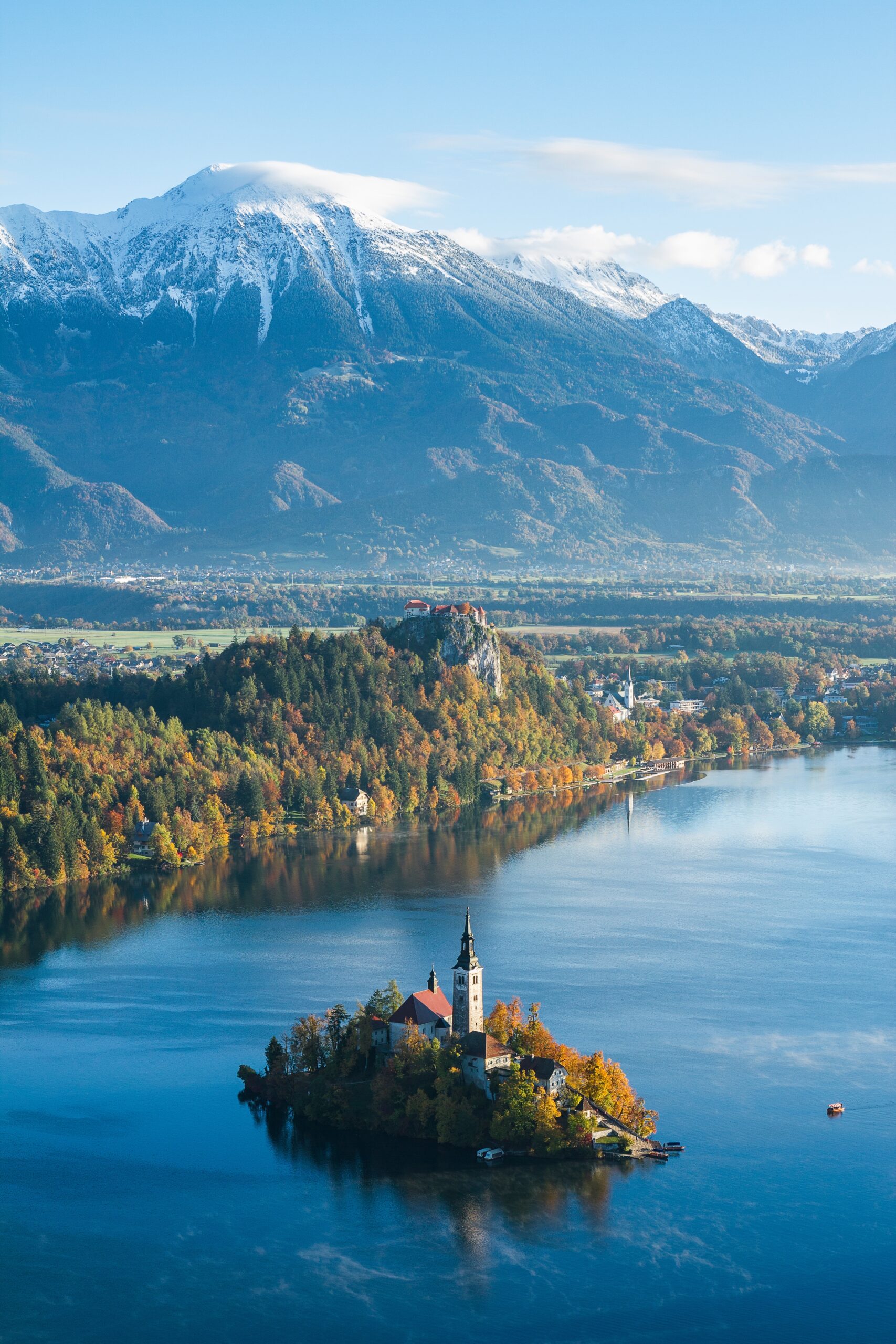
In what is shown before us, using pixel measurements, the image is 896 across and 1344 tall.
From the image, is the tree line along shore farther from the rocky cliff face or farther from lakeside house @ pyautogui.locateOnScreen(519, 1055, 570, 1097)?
lakeside house @ pyautogui.locateOnScreen(519, 1055, 570, 1097)

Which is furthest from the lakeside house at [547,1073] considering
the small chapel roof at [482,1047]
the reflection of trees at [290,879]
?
the reflection of trees at [290,879]

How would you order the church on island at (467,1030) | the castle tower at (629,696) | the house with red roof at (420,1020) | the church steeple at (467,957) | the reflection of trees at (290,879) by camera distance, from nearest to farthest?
the church on island at (467,1030) < the church steeple at (467,957) < the house with red roof at (420,1020) < the reflection of trees at (290,879) < the castle tower at (629,696)

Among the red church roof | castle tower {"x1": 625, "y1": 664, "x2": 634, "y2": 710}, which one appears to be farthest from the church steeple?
castle tower {"x1": 625, "y1": 664, "x2": 634, "y2": 710}

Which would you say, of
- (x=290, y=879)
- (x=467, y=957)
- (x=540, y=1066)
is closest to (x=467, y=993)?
(x=467, y=957)

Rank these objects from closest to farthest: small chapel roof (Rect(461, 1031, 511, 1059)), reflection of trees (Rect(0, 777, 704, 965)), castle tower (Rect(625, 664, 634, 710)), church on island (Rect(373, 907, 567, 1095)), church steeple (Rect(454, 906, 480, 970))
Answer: church on island (Rect(373, 907, 567, 1095)) < small chapel roof (Rect(461, 1031, 511, 1059)) < church steeple (Rect(454, 906, 480, 970)) < reflection of trees (Rect(0, 777, 704, 965)) < castle tower (Rect(625, 664, 634, 710))

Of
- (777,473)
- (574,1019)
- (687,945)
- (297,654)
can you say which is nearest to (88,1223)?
(574,1019)

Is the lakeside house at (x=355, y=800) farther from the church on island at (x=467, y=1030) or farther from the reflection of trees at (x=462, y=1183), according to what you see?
the reflection of trees at (x=462, y=1183)

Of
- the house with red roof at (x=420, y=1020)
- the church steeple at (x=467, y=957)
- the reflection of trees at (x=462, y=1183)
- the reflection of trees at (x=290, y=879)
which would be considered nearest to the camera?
the reflection of trees at (x=462, y=1183)

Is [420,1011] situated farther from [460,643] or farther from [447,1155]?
[460,643]
